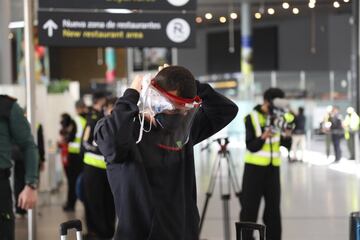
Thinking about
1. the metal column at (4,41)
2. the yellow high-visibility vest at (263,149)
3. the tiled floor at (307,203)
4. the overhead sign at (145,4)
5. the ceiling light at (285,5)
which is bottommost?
the tiled floor at (307,203)

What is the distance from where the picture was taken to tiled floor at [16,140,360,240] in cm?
835

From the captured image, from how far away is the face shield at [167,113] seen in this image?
2.95 m

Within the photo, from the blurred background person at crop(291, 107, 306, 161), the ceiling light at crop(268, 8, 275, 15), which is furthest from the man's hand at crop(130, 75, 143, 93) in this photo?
the ceiling light at crop(268, 8, 275, 15)

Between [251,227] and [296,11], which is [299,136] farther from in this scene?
[251,227]

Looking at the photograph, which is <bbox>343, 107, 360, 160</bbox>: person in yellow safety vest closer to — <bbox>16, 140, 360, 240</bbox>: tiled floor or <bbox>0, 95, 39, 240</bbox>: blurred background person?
<bbox>16, 140, 360, 240</bbox>: tiled floor

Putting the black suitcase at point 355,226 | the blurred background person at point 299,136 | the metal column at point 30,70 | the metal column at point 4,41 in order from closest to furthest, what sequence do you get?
1. the black suitcase at point 355,226
2. the metal column at point 30,70
3. the metal column at point 4,41
4. the blurred background person at point 299,136

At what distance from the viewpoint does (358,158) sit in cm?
779

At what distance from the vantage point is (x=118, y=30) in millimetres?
6957

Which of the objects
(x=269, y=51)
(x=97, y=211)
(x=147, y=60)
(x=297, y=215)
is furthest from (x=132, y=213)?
(x=269, y=51)

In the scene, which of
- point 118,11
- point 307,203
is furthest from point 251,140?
point 307,203

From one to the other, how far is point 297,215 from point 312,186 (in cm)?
133

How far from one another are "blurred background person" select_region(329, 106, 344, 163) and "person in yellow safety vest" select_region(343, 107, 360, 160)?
11 centimetres

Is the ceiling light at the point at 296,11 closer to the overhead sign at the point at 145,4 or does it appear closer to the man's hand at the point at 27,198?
the overhead sign at the point at 145,4

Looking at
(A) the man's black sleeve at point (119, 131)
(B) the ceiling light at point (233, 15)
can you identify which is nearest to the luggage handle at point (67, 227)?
(A) the man's black sleeve at point (119, 131)
